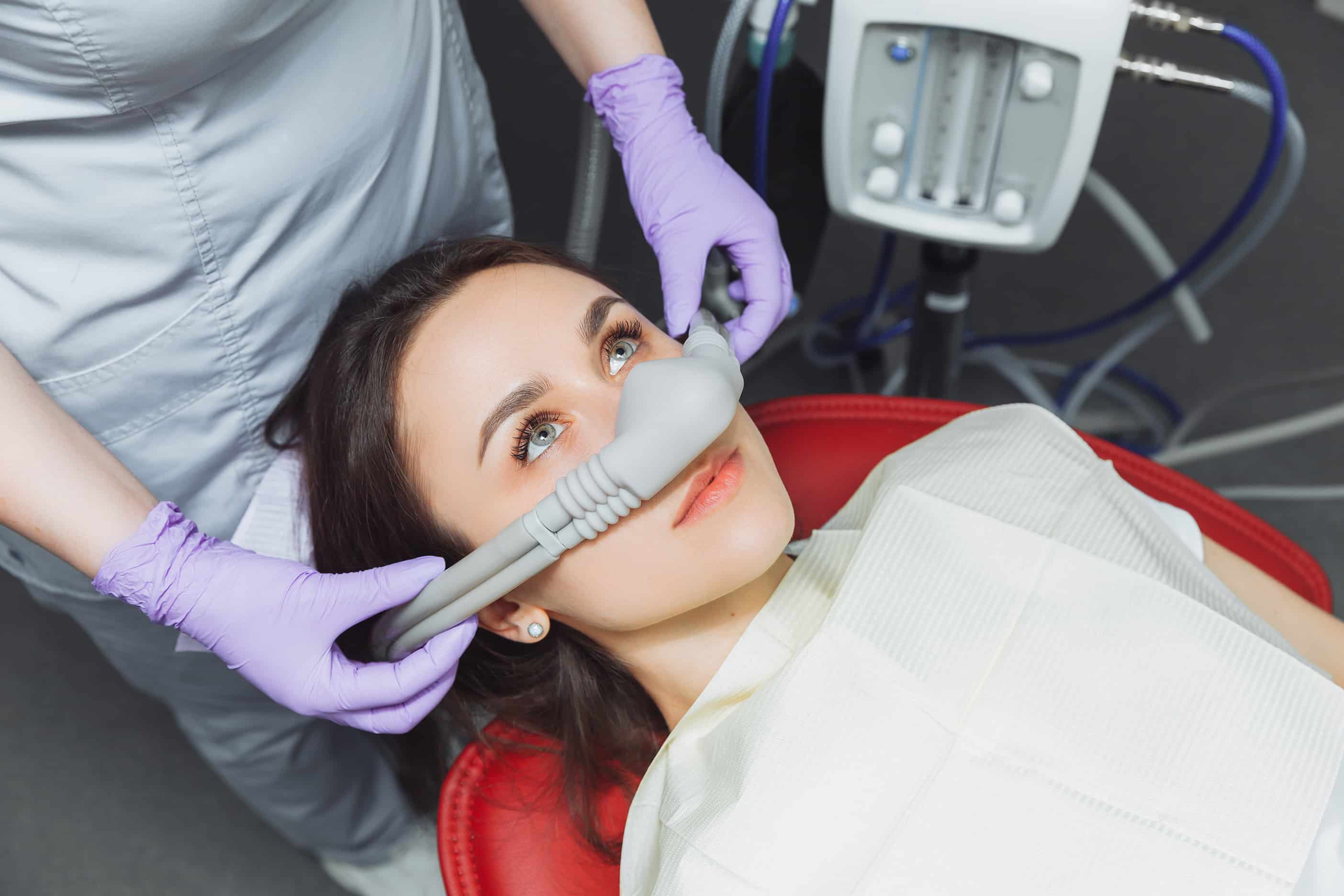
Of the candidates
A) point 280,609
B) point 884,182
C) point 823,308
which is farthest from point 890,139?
point 823,308

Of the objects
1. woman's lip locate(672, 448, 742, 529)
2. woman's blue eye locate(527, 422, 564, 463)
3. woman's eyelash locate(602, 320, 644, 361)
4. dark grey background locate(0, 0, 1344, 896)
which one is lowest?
dark grey background locate(0, 0, 1344, 896)

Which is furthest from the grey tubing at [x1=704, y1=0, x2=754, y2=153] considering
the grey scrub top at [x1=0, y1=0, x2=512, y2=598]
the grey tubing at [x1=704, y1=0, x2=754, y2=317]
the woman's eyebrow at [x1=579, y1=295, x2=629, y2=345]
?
the woman's eyebrow at [x1=579, y1=295, x2=629, y2=345]

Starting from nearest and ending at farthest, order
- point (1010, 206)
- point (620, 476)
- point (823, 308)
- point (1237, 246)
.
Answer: point (620, 476), point (1010, 206), point (1237, 246), point (823, 308)

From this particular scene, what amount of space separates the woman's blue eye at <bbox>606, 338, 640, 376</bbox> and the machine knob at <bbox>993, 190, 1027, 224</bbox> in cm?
49

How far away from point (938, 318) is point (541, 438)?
753mm

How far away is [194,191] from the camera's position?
102 cm

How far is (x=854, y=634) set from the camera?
3.41 feet

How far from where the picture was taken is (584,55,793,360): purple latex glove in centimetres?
118

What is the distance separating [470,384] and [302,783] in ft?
2.46

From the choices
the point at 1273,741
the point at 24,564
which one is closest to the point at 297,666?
the point at 24,564

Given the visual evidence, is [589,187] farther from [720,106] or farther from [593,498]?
[593,498]

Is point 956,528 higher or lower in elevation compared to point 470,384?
lower

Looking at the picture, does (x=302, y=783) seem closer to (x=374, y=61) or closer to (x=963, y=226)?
(x=374, y=61)

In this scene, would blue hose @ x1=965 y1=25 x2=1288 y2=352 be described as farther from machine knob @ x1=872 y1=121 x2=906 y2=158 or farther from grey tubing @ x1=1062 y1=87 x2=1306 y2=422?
machine knob @ x1=872 y1=121 x2=906 y2=158
